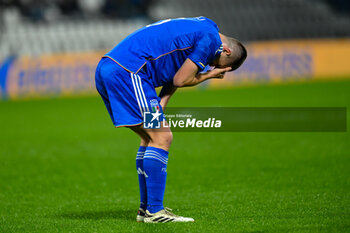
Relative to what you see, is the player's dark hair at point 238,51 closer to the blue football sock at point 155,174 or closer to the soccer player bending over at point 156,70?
the soccer player bending over at point 156,70

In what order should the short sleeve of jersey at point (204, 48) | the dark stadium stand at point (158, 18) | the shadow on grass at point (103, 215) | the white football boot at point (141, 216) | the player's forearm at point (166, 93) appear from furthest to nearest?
the dark stadium stand at point (158, 18) → the shadow on grass at point (103, 215) → the player's forearm at point (166, 93) → the white football boot at point (141, 216) → the short sleeve of jersey at point (204, 48)

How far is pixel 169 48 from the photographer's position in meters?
4.98

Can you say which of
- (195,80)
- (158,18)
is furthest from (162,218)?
(158,18)

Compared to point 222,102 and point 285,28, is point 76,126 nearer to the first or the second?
point 222,102

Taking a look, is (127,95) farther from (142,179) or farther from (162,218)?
(162,218)

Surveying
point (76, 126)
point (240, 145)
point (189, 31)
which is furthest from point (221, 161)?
point (76, 126)

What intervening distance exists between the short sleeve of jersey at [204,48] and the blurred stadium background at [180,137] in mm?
1387

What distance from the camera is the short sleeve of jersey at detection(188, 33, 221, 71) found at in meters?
4.88

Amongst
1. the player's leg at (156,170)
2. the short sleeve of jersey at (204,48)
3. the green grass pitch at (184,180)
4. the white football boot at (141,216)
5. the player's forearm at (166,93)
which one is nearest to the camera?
the short sleeve of jersey at (204,48)

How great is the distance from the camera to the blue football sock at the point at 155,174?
199 inches

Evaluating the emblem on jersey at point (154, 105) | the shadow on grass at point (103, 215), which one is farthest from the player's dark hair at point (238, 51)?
the shadow on grass at point (103, 215)

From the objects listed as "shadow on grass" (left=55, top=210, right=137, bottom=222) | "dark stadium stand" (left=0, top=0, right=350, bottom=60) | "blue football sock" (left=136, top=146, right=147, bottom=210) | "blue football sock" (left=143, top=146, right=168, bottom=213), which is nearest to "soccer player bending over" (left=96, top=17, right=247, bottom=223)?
"blue football sock" (left=143, top=146, right=168, bottom=213)

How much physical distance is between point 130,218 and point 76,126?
27.0ft

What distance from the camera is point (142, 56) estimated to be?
498 centimetres
